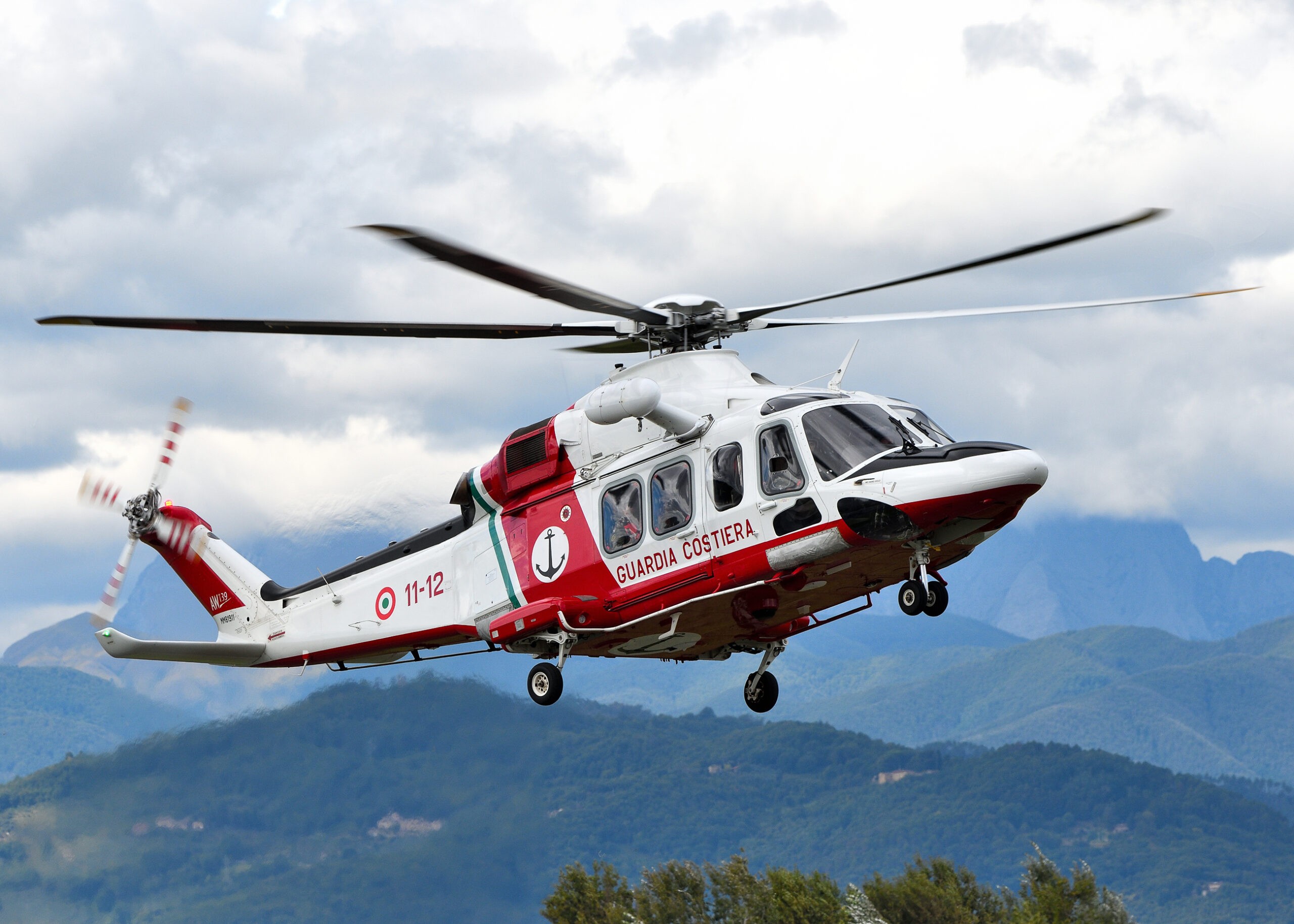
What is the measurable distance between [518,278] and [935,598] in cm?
602

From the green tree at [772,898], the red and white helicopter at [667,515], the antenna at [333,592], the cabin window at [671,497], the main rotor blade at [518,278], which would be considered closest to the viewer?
the main rotor blade at [518,278]

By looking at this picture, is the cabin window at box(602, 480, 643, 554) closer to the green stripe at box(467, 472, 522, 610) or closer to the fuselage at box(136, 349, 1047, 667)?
the fuselage at box(136, 349, 1047, 667)

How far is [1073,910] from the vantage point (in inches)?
3824

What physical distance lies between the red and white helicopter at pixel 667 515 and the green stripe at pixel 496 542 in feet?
0.13

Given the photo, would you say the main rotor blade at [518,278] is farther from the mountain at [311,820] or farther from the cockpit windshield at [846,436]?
the mountain at [311,820]

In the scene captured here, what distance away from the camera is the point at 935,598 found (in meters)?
17.4

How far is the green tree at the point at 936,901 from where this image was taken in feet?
336

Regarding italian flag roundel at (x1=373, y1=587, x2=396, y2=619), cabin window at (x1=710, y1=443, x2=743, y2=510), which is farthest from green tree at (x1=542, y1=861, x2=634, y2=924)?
cabin window at (x1=710, y1=443, x2=743, y2=510)

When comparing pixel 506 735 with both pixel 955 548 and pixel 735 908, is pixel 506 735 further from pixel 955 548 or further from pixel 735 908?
pixel 955 548

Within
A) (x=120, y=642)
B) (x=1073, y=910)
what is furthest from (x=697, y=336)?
(x=1073, y=910)

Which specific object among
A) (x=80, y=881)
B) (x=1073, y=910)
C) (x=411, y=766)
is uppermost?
(x=411, y=766)

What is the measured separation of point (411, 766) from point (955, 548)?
143703mm

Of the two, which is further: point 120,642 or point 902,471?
point 120,642

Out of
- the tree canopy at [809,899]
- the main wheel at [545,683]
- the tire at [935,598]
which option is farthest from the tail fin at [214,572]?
the tree canopy at [809,899]
